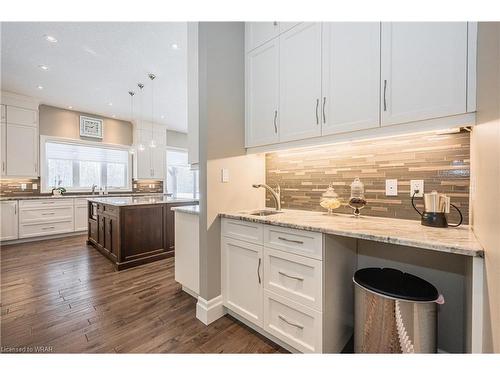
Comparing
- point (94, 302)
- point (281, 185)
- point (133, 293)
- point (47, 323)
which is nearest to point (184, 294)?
point (133, 293)

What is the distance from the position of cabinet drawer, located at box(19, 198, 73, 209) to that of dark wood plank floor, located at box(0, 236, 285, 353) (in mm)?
1672

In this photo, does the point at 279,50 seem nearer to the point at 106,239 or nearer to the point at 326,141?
the point at 326,141

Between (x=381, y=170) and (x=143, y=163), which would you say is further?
(x=143, y=163)

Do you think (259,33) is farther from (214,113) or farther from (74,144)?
(74,144)

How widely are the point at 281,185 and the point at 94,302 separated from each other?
2.15 meters

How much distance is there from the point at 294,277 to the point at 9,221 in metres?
5.52

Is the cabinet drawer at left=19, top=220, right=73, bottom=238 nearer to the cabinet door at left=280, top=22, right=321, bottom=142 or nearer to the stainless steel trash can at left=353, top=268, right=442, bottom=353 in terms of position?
the cabinet door at left=280, top=22, right=321, bottom=142

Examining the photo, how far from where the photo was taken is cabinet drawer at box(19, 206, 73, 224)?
13.9ft

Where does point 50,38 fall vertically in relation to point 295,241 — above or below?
above

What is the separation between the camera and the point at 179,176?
24.6ft

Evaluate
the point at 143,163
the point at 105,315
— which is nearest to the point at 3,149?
the point at 143,163

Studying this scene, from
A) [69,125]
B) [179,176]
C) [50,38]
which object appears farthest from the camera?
[179,176]

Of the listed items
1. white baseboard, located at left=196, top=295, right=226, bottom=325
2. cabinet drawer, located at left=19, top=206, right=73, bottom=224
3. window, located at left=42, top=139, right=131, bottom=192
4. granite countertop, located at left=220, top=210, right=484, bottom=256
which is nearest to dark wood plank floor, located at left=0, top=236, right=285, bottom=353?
white baseboard, located at left=196, top=295, right=226, bottom=325

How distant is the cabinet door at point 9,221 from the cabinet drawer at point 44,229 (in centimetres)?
9
